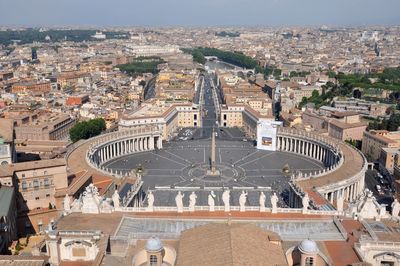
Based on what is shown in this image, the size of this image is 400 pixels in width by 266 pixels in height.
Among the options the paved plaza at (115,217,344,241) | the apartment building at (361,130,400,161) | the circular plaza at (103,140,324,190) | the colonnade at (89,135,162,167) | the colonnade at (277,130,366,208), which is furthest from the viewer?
the colonnade at (89,135,162,167)

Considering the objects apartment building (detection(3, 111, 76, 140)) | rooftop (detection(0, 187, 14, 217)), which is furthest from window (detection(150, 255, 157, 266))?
apartment building (detection(3, 111, 76, 140))

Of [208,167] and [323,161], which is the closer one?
[208,167]

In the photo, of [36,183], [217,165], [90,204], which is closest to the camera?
[90,204]

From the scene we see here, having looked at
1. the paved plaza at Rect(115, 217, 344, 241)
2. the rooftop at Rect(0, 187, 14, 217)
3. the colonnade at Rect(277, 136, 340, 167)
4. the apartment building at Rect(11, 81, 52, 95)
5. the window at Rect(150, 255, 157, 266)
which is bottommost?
the colonnade at Rect(277, 136, 340, 167)

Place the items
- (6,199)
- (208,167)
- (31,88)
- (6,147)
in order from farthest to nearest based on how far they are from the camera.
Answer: (31,88), (208,167), (6,147), (6,199)

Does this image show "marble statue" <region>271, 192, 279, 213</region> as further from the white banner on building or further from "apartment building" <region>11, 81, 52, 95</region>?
"apartment building" <region>11, 81, 52, 95</region>

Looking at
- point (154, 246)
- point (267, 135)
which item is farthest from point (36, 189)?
point (267, 135)

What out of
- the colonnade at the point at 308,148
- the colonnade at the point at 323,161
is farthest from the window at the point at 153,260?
the colonnade at the point at 308,148

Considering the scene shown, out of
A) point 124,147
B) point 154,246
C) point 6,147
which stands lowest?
point 124,147

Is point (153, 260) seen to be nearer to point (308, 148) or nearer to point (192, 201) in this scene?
point (192, 201)
